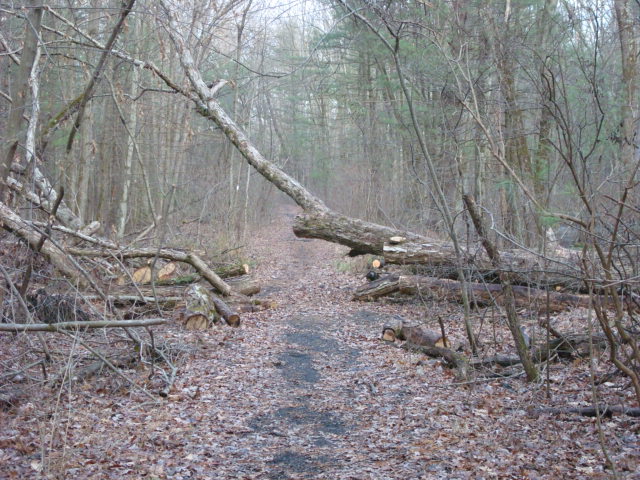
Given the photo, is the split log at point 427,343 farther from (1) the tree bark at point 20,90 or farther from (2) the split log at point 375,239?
(1) the tree bark at point 20,90

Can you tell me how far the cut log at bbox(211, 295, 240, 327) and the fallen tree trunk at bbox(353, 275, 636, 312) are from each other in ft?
10.0

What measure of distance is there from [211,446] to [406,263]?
22.5 ft

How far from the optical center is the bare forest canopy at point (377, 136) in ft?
20.5

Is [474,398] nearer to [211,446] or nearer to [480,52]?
[211,446]

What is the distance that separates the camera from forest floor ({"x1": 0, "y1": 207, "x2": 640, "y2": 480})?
4.64m

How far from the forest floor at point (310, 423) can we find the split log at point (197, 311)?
344 millimetres

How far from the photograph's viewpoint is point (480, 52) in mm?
12625

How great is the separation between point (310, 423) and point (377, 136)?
16.9 m

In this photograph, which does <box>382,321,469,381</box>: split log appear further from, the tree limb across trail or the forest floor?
the tree limb across trail

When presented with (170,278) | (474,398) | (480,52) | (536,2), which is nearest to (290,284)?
(170,278)

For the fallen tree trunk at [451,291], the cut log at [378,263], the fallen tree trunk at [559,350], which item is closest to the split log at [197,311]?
the fallen tree trunk at [451,291]

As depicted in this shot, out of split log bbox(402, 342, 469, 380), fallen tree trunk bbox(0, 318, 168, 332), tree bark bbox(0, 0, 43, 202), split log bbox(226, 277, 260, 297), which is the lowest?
split log bbox(402, 342, 469, 380)

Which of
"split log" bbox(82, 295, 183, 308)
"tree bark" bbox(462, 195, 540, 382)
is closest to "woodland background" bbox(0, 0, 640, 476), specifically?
"tree bark" bbox(462, 195, 540, 382)

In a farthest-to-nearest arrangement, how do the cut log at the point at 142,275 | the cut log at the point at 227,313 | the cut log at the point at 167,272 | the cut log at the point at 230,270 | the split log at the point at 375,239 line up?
1. the cut log at the point at 230,270
2. the cut log at the point at 167,272
3. the cut log at the point at 142,275
4. the split log at the point at 375,239
5. the cut log at the point at 227,313
